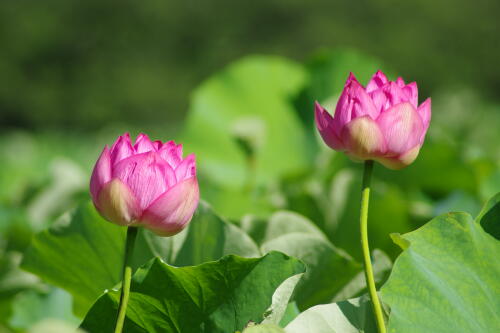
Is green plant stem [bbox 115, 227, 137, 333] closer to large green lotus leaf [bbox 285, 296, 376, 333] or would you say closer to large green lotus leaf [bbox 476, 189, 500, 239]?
large green lotus leaf [bbox 285, 296, 376, 333]

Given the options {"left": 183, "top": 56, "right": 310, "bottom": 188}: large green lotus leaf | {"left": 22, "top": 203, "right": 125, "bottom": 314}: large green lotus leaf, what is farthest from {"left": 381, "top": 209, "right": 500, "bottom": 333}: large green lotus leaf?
{"left": 183, "top": 56, "right": 310, "bottom": 188}: large green lotus leaf

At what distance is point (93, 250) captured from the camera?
608 mm

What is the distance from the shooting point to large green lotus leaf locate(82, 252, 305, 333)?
45 centimetres

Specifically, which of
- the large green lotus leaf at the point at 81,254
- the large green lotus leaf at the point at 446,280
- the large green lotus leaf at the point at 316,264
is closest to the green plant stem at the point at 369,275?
the large green lotus leaf at the point at 446,280

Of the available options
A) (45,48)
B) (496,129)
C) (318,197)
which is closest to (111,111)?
(45,48)

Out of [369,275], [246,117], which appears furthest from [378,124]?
[246,117]

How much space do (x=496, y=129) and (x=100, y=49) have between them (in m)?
16.0

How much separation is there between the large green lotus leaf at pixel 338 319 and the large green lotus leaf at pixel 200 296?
0.03 meters

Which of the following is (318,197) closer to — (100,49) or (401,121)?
(401,121)

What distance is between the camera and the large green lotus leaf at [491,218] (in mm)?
504

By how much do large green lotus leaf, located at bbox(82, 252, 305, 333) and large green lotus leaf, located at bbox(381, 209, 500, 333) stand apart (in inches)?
2.5

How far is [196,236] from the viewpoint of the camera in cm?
57

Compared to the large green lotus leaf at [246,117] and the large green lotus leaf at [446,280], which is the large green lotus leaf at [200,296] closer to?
the large green lotus leaf at [446,280]

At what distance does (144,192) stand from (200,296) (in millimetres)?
77
